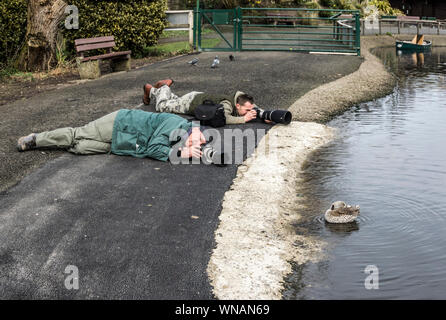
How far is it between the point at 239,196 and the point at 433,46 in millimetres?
26179

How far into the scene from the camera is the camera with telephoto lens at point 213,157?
7.42m

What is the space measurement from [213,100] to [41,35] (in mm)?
7293

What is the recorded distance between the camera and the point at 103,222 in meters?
5.64

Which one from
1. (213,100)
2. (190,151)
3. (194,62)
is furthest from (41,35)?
(190,151)

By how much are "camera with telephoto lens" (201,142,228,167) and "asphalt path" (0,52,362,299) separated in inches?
3.3

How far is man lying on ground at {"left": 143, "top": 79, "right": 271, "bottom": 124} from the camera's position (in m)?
9.09

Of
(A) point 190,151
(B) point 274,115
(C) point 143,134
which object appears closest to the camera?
(A) point 190,151

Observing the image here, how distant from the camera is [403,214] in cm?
665

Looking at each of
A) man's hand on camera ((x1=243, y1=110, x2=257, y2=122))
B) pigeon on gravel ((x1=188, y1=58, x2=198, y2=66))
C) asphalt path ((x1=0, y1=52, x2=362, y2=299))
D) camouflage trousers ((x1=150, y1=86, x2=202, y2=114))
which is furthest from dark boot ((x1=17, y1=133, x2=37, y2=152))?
pigeon on gravel ((x1=188, y1=58, x2=198, y2=66))

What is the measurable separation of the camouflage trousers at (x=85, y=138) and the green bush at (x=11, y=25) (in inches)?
328

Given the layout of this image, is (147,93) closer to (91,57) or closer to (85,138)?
(85,138)

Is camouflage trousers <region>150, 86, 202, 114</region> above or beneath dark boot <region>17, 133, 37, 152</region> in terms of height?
above

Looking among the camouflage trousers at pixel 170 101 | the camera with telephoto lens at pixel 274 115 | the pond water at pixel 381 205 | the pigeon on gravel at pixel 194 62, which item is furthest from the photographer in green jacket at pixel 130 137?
the pigeon on gravel at pixel 194 62

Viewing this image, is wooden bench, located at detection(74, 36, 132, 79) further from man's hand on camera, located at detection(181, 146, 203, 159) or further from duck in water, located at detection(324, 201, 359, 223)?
duck in water, located at detection(324, 201, 359, 223)
